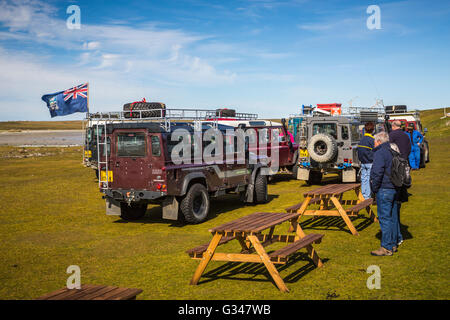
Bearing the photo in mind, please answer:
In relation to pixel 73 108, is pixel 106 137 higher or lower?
lower

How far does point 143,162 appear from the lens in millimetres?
9797

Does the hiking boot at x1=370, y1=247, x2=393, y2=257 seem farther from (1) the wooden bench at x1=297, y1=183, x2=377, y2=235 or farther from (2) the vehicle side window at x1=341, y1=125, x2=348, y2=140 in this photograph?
(2) the vehicle side window at x1=341, y1=125, x2=348, y2=140

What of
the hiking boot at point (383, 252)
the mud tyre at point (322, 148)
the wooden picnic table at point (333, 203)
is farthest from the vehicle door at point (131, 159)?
the mud tyre at point (322, 148)

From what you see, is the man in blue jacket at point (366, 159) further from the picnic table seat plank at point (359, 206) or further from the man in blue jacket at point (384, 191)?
the man in blue jacket at point (384, 191)

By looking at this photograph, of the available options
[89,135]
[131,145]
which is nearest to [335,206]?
[131,145]

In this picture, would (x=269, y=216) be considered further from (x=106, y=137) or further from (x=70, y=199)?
(x=70, y=199)

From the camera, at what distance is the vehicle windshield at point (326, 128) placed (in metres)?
15.8

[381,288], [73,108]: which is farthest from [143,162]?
[73,108]

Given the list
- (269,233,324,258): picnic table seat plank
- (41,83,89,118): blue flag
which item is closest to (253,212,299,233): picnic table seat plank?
(269,233,324,258): picnic table seat plank

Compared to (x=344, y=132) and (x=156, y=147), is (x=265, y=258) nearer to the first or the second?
(x=156, y=147)

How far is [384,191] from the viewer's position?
7156mm

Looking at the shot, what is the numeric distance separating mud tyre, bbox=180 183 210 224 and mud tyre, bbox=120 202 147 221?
5.39ft

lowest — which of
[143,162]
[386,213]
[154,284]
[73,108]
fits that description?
[154,284]

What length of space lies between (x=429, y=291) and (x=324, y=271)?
4.79 feet
